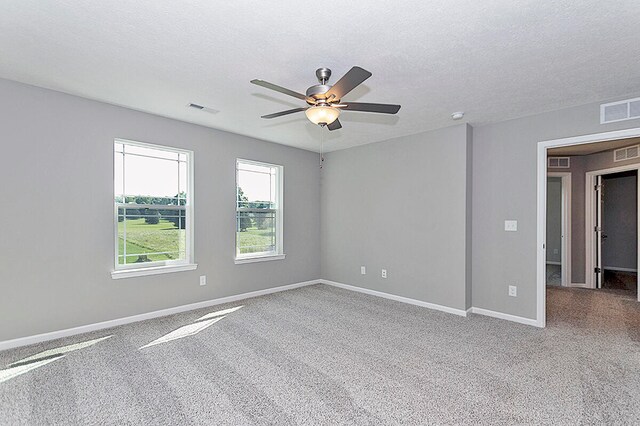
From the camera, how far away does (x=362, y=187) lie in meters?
5.34

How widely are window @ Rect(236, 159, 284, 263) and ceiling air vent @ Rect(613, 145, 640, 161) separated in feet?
18.3

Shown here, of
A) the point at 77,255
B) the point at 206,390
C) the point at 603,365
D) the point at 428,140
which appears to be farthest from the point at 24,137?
the point at 603,365

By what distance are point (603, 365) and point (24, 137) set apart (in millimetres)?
5657

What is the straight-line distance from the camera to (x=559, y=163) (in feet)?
18.9

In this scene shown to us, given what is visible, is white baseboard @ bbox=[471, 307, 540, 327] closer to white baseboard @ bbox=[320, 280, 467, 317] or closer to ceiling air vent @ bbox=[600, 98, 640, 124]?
white baseboard @ bbox=[320, 280, 467, 317]

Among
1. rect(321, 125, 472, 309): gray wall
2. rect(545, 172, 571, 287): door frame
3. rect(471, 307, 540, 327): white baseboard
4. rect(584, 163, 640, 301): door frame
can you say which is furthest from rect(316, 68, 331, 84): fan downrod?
rect(584, 163, 640, 301): door frame

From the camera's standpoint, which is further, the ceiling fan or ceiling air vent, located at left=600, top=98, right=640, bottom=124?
ceiling air vent, located at left=600, top=98, right=640, bottom=124

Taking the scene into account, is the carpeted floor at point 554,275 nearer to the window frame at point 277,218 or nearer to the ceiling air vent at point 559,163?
the ceiling air vent at point 559,163

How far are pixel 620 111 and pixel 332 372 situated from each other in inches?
152

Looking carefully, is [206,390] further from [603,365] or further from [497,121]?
[497,121]

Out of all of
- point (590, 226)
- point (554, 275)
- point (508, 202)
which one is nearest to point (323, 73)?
point (508, 202)

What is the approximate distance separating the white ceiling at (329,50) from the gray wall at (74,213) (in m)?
0.35

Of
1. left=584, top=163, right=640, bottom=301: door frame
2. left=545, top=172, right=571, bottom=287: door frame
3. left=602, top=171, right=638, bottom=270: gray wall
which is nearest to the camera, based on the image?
left=584, top=163, right=640, bottom=301: door frame

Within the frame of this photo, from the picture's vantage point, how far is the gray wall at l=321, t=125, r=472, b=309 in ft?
13.8
